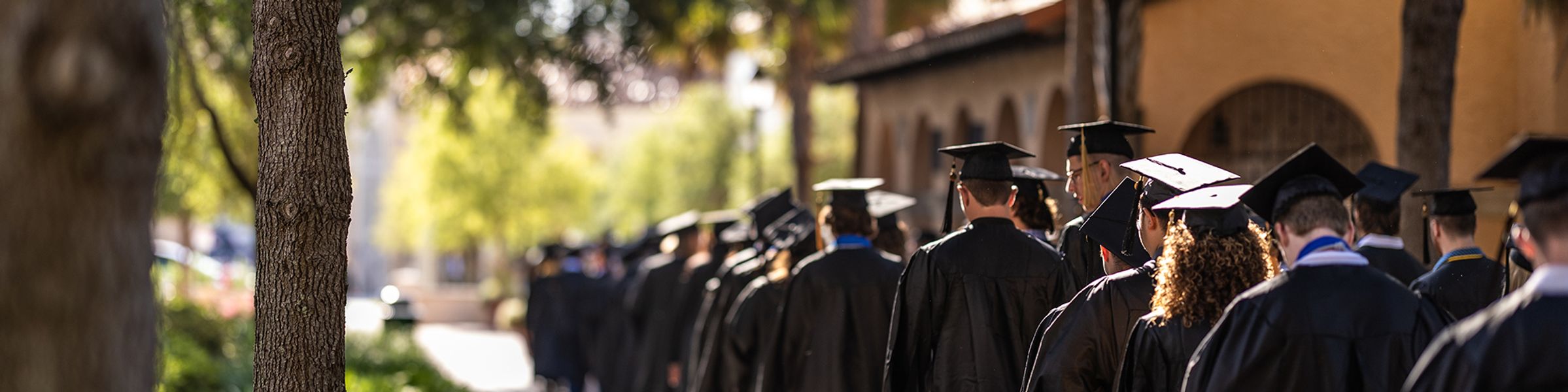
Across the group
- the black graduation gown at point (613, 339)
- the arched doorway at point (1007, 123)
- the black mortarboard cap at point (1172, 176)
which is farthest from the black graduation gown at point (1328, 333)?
the arched doorway at point (1007, 123)

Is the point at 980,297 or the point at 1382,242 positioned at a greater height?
the point at 1382,242

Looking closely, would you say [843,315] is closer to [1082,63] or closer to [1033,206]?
[1033,206]

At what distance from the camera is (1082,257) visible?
23.6ft

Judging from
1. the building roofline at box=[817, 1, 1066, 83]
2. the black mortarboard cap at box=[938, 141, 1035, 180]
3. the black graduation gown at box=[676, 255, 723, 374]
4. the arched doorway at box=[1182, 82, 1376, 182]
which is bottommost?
the black graduation gown at box=[676, 255, 723, 374]

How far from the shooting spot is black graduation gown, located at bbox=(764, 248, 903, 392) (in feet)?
28.3

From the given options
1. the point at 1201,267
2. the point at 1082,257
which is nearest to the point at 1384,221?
the point at 1082,257

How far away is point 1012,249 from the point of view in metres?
6.94

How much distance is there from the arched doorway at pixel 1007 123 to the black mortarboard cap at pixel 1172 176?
1424 cm

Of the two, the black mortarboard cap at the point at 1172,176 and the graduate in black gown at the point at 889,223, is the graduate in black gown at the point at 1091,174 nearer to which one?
the black mortarboard cap at the point at 1172,176

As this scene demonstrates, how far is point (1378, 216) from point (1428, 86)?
1.90 m

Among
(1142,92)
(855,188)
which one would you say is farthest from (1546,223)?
(1142,92)

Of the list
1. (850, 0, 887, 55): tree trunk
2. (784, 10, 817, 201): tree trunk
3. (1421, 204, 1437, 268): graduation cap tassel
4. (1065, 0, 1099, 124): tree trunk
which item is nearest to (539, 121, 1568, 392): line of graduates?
(1421, 204, 1437, 268): graduation cap tassel

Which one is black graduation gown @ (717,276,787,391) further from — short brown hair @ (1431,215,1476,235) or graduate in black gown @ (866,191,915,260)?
short brown hair @ (1431,215,1476,235)

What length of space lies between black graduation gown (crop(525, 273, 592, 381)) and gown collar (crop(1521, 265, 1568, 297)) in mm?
15602
